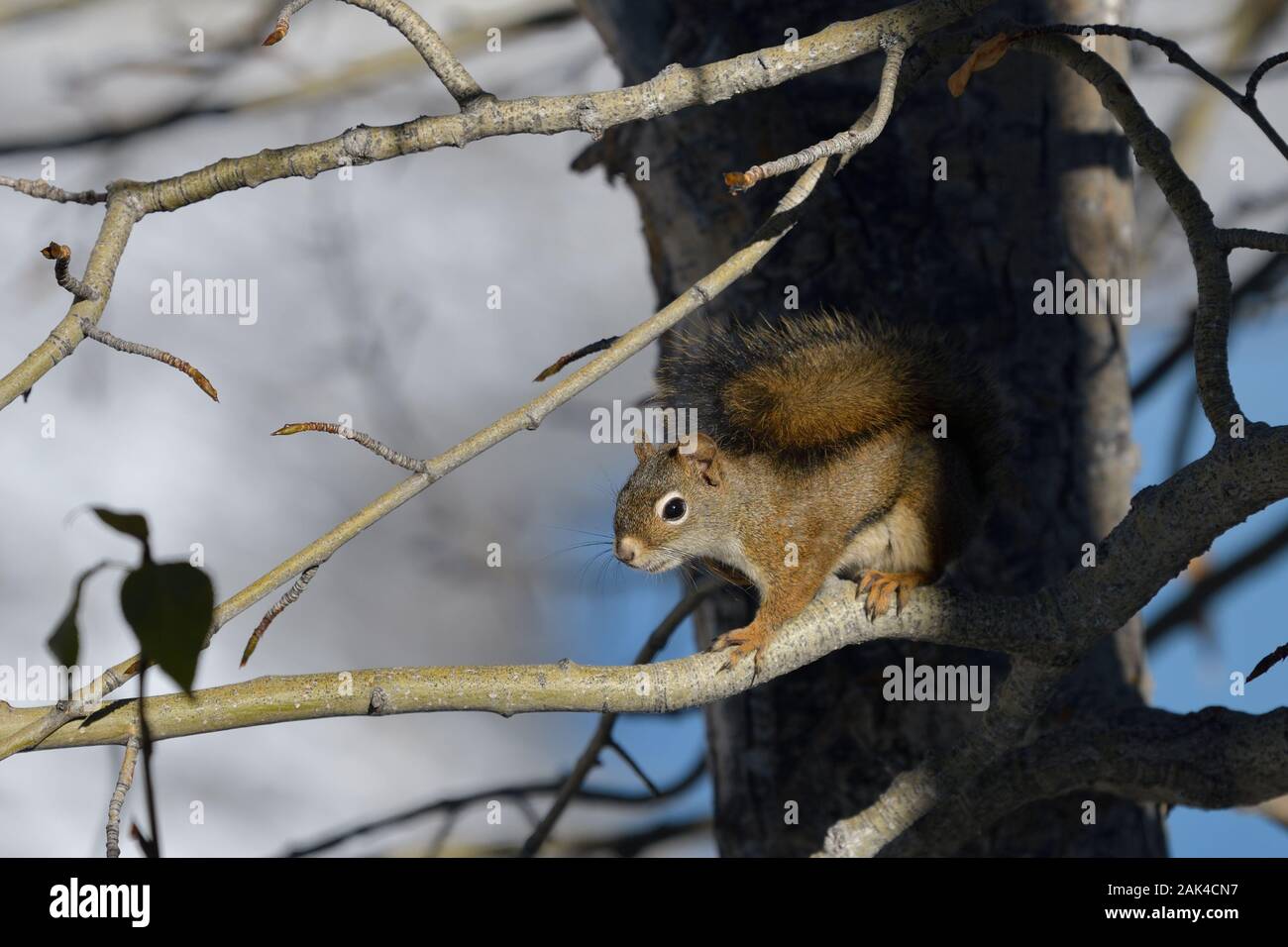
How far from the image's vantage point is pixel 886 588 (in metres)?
0.81

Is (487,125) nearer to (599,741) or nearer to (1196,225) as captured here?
(1196,225)

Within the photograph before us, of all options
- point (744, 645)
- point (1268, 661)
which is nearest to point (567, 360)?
point (744, 645)

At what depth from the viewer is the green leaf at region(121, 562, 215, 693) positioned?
1.22 feet

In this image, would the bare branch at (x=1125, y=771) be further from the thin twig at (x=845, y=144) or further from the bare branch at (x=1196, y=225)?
the thin twig at (x=845, y=144)

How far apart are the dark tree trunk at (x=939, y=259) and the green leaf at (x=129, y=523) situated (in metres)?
0.83

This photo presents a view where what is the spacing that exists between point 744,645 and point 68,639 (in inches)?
17.3

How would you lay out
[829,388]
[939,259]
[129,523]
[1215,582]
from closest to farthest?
[129,523], [829,388], [939,259], [1215,582]

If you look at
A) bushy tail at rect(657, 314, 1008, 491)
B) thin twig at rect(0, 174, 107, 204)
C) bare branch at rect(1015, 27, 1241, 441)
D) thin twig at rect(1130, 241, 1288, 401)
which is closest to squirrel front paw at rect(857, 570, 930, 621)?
bushy tail at rect(657, 314, 1008, 491)

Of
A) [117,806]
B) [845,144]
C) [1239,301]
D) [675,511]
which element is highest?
[1239,301]

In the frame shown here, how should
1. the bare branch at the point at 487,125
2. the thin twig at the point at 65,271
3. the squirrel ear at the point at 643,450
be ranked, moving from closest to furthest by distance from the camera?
the thin twig at the point at 65,271, the bare branch at the point at 487,125, the squirrel ear at the point at 643,450

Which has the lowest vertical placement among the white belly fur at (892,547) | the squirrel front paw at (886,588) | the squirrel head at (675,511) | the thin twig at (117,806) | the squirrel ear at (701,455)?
the thin twig at (117,806)

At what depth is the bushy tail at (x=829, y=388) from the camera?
880mm

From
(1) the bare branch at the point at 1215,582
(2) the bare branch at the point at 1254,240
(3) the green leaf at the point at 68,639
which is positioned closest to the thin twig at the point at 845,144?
(2) the bare branch at the point at 1254,240
